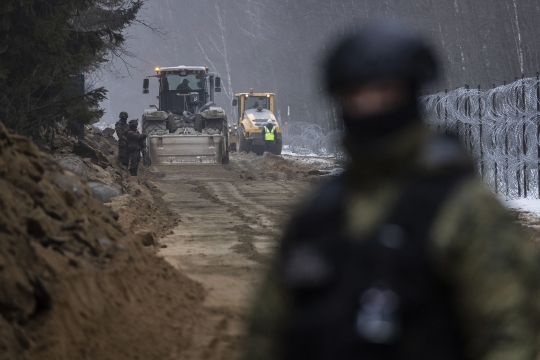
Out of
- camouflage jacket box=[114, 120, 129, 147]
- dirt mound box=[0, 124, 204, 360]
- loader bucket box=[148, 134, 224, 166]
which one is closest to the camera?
dirt mound box=[0, 124, 204, 360]

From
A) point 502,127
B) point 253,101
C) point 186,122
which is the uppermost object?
point 253,101

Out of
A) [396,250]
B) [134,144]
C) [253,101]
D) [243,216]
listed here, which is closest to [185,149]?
[134,144]

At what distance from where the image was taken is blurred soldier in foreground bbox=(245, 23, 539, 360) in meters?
1.96

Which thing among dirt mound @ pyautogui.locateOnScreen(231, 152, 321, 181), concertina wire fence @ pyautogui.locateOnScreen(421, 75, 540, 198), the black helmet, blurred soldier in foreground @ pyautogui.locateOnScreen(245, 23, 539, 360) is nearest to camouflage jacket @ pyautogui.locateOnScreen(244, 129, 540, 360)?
blurred soldier in foreground @ pyautogui.locateOnScreen(245, 23, 539, 360)

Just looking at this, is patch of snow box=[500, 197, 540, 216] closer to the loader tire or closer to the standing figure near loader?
the standing figure near loader

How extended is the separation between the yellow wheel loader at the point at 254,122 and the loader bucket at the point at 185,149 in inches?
292

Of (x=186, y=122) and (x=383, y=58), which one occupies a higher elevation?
(x=186, y=122)

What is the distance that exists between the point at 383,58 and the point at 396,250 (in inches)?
18.5

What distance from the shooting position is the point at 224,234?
12.4m

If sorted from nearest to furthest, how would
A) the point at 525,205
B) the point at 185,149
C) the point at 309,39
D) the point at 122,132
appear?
the point at 525,205, the point at 122,132, the point at 185,149, the point at 309,39

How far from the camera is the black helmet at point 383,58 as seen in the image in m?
2.07

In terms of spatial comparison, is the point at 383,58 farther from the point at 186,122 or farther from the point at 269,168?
the point at 269,168

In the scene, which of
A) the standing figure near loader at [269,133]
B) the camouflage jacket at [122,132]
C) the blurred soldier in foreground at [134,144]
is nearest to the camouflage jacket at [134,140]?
the blurred soldier in foreground at [134,144]

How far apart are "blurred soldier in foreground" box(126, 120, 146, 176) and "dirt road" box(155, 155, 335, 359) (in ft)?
2.97
